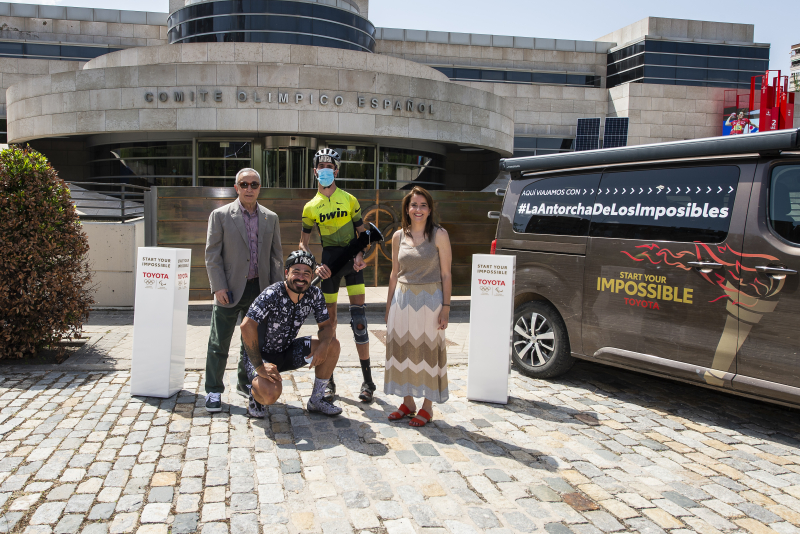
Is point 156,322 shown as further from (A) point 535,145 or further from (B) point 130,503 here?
(A) point 535,145

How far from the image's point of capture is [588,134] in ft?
93.4

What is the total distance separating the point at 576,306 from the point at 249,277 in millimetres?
3009

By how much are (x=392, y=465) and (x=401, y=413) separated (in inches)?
35.6

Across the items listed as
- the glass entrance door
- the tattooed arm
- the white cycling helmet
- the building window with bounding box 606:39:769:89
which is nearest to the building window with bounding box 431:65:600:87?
the building window with bounding box 606:39:769:89

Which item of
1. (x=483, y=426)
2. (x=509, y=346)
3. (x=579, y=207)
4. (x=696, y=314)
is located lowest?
(x=483, y=426)

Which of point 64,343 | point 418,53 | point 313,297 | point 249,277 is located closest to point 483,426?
point 313,297

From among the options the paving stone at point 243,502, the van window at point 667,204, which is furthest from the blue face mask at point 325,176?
the paving stone at point 243,502

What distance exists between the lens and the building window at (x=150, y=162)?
1883cm

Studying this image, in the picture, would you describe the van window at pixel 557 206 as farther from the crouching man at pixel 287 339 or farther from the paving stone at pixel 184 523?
the paving stone at pixel 184 523

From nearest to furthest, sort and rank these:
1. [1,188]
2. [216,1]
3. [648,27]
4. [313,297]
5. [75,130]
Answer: [313,297], [1,188], [75,130], [216,1], [648,27]

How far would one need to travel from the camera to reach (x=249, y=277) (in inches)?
197

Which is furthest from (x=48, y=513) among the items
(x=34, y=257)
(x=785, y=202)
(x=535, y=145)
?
(x=535, y=145)

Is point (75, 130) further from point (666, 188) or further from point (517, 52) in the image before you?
point (517, 52)

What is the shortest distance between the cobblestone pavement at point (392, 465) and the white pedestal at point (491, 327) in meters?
0.19
